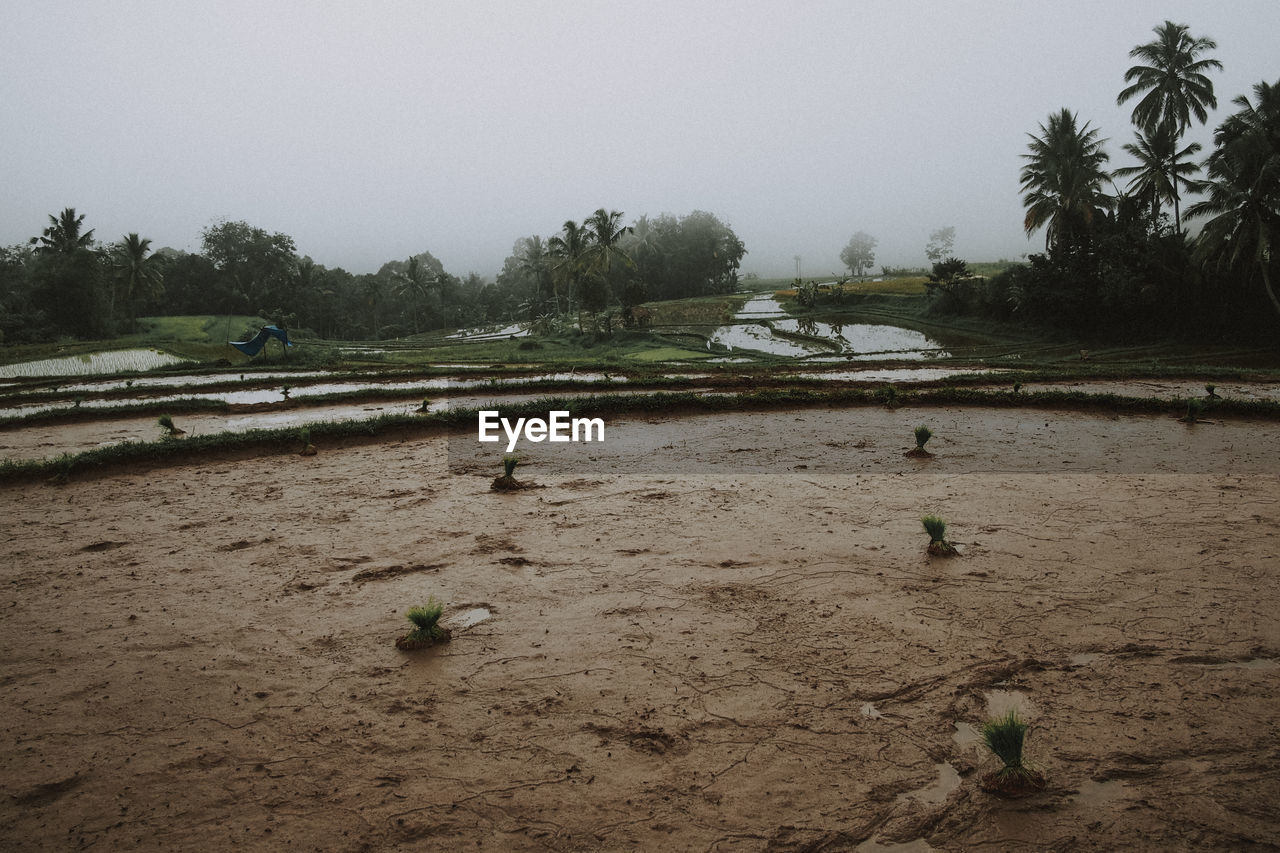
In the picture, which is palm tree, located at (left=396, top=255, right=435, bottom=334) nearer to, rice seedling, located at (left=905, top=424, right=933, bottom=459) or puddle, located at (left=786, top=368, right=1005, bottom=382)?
puddle, located at (left=786, top=368, right=1005, bottom=382)

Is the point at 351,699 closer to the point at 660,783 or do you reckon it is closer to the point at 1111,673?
the point at 660,783

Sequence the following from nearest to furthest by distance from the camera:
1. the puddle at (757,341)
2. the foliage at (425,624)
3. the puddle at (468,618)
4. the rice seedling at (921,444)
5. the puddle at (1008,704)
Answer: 1. the puddle at (1008,704)
2. the foliage at (425,624)
3. the puddle at (468,618)
4. the rice seedling at (921,444)
5. the puddle at (757,341)

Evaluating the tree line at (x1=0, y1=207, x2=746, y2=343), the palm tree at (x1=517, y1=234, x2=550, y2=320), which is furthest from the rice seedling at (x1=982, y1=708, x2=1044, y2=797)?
the palm tree at (x1=517, y1=234, x2=550, y2=320)

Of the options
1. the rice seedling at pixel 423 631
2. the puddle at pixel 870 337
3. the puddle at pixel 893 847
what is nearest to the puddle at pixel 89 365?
the rice seedling at pixel 423 631

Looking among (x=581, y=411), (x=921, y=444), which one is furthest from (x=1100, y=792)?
(x=581, y=411)

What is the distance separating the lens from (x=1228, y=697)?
3.77 metres

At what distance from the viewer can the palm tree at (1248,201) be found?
2266 cm

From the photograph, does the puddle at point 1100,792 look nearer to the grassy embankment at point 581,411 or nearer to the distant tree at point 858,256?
the grassy embankment at point 581,411

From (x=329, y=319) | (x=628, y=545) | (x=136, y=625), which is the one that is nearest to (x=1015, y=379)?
(x=628, y=545)

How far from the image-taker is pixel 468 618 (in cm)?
504

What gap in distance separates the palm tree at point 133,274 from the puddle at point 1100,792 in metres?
53.0

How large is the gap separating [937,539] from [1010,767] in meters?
2.87

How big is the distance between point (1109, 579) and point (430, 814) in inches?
212

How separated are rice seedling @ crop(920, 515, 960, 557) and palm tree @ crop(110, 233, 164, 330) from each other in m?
51.3
